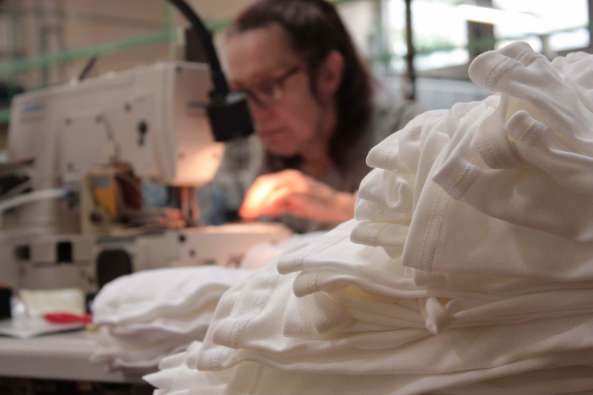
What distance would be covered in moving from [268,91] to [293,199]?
40cm

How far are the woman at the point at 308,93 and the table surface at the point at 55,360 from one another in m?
0.85

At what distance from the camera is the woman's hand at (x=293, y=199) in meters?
1.57

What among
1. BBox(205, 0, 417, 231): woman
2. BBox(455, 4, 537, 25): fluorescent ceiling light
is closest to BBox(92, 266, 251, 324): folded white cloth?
BBox(205, 0, 417, 231): woman

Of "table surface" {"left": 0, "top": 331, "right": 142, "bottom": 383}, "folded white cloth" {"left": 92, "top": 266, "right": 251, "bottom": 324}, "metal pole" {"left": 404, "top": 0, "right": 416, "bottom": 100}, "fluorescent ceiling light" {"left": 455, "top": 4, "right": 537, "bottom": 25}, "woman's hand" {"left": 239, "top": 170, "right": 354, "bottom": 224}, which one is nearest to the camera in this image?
"folded white cloth" {"left": 92, "top": 266, "right": 251, "bottom": 324}

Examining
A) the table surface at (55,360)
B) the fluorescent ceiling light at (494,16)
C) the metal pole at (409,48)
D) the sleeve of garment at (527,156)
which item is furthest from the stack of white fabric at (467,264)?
the fluorescent ceiling light at (494,16)

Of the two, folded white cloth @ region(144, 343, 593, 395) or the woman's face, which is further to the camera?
the woman's face

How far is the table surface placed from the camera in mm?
969

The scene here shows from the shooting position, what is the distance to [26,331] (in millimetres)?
1190

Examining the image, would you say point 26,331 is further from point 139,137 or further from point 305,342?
point 305,342

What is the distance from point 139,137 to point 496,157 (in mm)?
1176

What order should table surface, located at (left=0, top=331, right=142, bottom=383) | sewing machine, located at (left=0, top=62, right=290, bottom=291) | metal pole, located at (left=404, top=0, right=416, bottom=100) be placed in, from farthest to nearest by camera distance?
metal pole, located at (left=404, top=0, right=416, bottom=100)
sewing machine, located at (left=0, top=62, right=290, bottom=291)
table surface, located at (left=0, top=331, right=142, bottom=383)

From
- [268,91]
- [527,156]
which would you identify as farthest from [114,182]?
[527,156]

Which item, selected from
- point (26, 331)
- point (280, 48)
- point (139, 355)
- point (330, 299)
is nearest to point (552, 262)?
point (330, 299)

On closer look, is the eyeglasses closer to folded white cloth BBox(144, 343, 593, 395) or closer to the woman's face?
the woman's face
